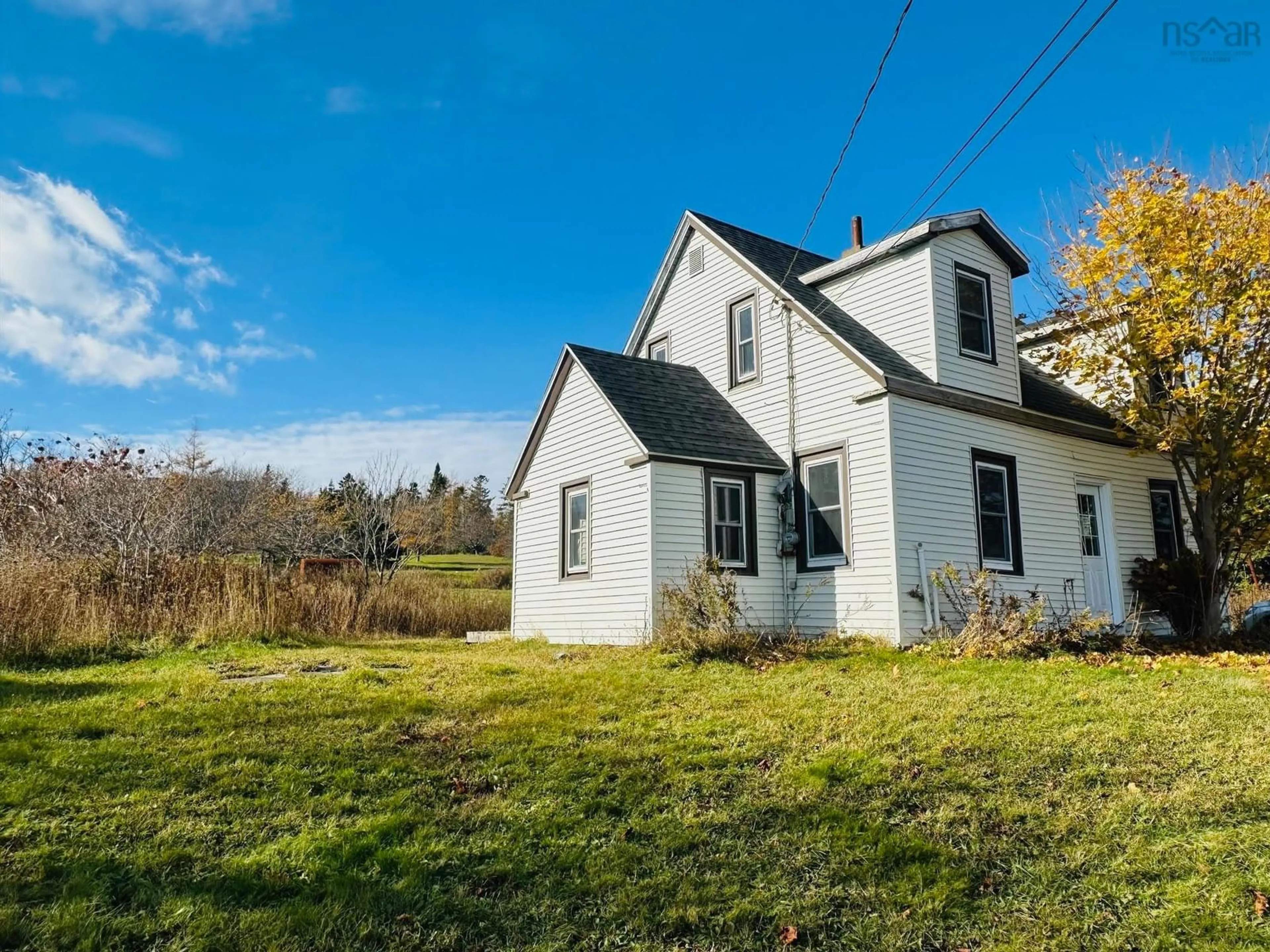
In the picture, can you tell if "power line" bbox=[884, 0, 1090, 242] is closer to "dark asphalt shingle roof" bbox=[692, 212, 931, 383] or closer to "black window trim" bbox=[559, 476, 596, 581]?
"dark asphalt shingle roof" bbox=[692, 212, 931, 383]

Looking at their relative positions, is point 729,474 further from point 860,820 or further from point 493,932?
point 493,932

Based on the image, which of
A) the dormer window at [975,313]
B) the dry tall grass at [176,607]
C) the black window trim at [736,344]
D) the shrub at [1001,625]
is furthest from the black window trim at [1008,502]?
the dry tall grass at [176,607]

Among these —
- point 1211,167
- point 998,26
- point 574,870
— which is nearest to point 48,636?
point 574,870

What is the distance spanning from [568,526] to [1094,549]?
30.7 ft

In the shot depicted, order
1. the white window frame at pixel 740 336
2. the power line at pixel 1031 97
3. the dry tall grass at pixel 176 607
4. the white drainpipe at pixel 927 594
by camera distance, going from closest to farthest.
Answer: the power line at pixel 1031 97 < the dry tall grass at pixel 176 607 < the white drainpipe at pixel 927 594 < the white window frame at pixel 740 336

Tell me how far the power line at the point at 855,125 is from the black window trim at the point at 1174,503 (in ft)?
27.4

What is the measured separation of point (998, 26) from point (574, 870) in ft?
28.0

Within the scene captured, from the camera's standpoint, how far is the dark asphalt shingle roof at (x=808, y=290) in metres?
11.7

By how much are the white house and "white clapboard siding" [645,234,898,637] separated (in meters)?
0.03

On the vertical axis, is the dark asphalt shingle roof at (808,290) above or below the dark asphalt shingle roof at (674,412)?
above

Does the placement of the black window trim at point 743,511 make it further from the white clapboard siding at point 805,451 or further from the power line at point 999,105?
the power line at point 999,105

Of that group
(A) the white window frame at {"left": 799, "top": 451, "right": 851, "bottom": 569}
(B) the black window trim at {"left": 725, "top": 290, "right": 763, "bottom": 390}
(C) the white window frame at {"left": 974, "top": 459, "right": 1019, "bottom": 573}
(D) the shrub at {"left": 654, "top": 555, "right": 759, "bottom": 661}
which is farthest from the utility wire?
(D) the shrub at {"left": 654, "top": 555, "right": 759, "bottom": 661}

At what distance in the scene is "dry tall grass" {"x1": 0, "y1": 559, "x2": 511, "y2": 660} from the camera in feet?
31.8

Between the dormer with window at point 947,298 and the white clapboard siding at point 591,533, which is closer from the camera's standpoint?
the white clapboard siding at point 591,533
